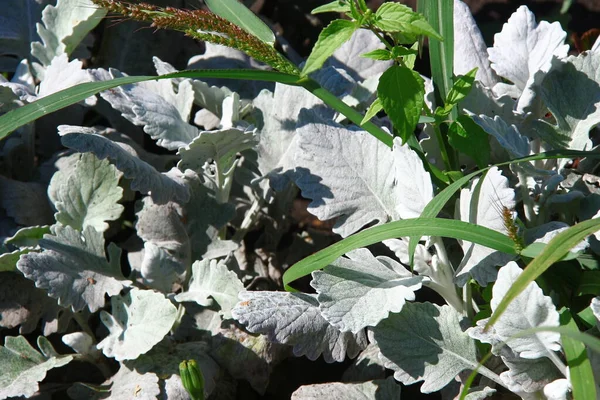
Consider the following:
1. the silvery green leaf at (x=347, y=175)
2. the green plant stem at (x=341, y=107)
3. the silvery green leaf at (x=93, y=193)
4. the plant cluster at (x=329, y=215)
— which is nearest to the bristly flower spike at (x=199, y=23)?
the plant cluster at (x=329, y=215)

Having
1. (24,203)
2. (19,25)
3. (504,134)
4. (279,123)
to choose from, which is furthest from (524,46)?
(19,25)

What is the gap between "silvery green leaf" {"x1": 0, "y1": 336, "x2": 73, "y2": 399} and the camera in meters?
1.29

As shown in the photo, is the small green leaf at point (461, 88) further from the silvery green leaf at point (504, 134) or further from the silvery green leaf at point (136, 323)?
the silvery green leaf at point (136, 323)

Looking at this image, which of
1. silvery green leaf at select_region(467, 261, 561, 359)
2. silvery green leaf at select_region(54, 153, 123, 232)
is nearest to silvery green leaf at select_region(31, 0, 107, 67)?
silvery green leaf at select_region(54, 153, 123, 232)

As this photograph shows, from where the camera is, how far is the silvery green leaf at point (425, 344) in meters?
1.17

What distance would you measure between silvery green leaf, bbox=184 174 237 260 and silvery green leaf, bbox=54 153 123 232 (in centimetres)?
16

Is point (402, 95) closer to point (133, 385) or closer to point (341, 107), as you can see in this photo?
point (341, 107)

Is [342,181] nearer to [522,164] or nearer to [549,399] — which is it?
[522,164]

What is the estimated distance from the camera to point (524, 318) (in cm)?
106

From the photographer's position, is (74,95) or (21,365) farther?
(21,365)

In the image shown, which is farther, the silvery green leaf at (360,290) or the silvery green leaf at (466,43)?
the silvery green leaf at (466,43)

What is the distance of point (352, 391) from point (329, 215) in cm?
32

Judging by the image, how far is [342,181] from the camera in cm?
131

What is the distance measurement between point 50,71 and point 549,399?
1.18 m
